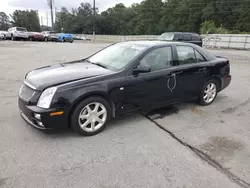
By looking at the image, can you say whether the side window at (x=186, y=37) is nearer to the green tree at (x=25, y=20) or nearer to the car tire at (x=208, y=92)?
the car tire at (x=208, y=92)

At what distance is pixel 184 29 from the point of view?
73.5m

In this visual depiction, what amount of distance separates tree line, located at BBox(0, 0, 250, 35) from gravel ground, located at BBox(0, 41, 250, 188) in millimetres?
56652

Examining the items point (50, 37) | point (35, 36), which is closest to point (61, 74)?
point (35, 36)

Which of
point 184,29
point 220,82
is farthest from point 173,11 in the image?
point 220,82

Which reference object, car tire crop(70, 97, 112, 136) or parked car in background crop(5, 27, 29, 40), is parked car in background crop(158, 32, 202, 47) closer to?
car tire crop(70, 97, 112, 136)

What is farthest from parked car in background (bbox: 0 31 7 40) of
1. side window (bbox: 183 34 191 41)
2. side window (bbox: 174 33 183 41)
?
side window (bbox: 183 34 191 41)

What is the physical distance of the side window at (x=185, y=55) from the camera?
4.48 meters

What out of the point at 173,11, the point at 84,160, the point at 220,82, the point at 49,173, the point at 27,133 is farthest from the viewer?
the point at 173,11

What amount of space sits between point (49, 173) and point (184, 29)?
254ft

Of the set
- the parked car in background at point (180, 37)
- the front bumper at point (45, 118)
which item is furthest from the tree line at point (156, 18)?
the front bumper at point (45, 118)

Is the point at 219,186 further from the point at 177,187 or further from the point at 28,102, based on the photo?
the point at 28,102

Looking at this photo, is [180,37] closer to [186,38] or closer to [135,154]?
[186,38]

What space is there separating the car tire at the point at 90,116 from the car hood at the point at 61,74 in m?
0.43

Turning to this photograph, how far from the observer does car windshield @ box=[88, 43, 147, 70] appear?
3932 millimetres
